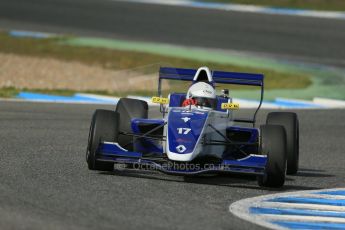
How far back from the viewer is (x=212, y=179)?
33.5 ft

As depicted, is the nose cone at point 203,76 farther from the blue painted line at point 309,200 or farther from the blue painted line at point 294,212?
the blue painted line at point 294,212

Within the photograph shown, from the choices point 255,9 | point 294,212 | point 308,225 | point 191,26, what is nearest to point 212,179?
point 294,212

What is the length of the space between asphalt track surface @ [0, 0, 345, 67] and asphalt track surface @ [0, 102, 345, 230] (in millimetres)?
10800

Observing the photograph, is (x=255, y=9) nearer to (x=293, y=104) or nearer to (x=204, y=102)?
(x=293, y=104)

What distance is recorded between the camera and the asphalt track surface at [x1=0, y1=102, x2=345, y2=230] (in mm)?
7328

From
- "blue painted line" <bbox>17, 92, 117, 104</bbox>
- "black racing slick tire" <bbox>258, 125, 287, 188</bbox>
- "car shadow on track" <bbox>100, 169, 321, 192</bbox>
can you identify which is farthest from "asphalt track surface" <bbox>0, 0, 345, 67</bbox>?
"black racing slick tire" <bbox>258, 125, 287, 188</bbox>

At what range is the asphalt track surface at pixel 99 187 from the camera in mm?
7328

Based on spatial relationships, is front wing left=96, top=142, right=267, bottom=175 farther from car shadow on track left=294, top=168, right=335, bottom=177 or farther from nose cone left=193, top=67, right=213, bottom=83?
car shadow on track left=294, top=168, right=335, bottom=177

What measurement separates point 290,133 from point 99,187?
2.67m

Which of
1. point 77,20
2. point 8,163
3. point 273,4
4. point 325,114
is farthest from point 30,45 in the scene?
point 8,163

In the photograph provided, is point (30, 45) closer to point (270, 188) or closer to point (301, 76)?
point (301, 76)

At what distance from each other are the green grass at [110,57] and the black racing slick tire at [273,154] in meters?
10.8

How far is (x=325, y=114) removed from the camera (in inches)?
655

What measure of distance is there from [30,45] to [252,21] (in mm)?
6451
